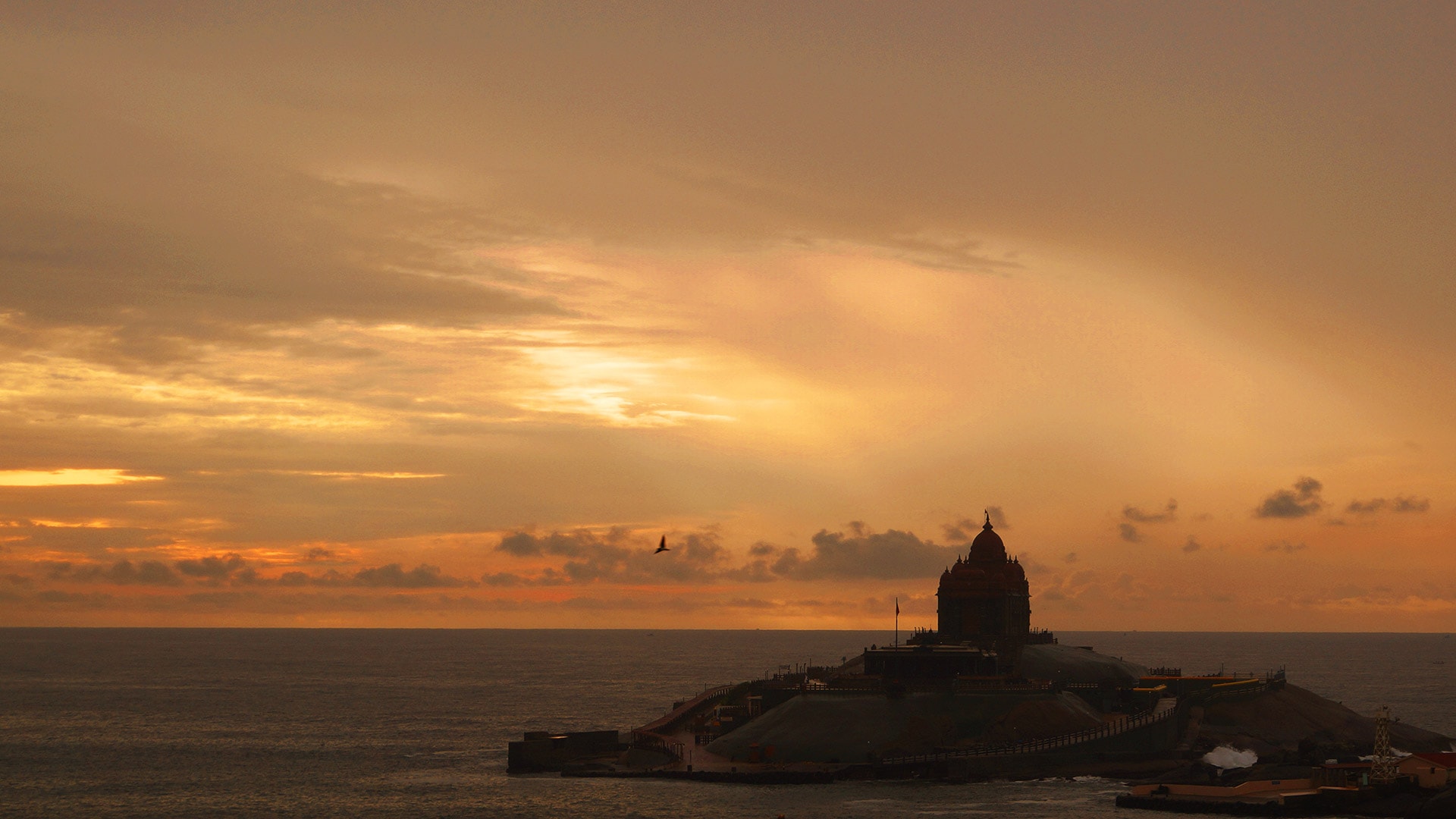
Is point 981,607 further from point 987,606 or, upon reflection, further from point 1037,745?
point 1037,745

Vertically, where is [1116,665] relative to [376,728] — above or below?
above

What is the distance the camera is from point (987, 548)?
157 meters

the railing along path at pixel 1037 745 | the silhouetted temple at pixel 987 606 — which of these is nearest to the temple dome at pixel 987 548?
the silhouetted temple at pixel 987 606

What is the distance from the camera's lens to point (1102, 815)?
314 ft

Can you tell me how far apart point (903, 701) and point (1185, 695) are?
3142 centimetres

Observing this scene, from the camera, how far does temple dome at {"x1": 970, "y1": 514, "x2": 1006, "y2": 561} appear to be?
156500 millimetres

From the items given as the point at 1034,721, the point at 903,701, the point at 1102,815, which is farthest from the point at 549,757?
the point at 1102,815

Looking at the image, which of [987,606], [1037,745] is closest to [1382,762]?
[1037,745]

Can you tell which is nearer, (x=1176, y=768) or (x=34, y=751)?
(x=1176, y=768)

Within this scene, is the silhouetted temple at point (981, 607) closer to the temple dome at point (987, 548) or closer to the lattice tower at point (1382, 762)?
the temple dome at point (987, 548)

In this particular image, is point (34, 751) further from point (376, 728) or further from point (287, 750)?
point (376, 728)

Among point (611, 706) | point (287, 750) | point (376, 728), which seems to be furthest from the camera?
point (611, 706)

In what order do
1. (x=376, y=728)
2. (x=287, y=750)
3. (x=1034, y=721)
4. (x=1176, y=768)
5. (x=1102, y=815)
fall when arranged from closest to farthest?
(x=1102, y=815) → (x=1176, y=768) → (x=1034, y=721) → (x=287, y=750) → (x=376, y=728)

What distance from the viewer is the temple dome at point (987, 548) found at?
6161 inches
